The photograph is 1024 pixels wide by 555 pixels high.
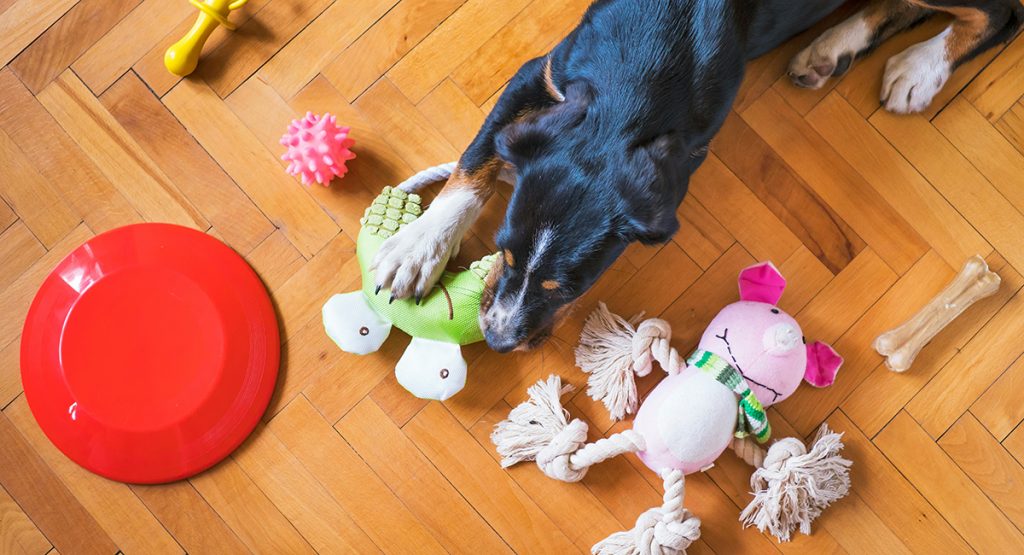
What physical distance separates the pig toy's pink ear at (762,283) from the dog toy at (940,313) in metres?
0.31

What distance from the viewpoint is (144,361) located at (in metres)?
1.94

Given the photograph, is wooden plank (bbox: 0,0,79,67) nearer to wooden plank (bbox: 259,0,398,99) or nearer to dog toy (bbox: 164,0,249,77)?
dog toy (bbox: 164,0,249,77)

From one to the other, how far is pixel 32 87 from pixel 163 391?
859 millimetres

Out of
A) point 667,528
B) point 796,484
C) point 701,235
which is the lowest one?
point 667,528

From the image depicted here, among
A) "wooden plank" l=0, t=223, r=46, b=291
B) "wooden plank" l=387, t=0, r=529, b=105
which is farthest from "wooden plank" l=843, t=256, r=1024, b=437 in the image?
"wooden plank" l=0, t=223, r=46, b=291

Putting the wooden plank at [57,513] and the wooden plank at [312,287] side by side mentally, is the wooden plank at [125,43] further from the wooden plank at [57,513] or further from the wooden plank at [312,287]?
the wooden plank at [57,513]

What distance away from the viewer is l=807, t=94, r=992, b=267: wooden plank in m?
2.07

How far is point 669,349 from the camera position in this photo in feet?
6.29

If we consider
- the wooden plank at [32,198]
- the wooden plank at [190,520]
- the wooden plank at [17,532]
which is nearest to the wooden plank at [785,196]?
the wooden plank at [190,520]

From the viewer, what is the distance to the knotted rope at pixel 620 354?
1.92 m

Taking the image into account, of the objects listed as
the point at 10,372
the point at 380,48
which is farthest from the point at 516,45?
the point at 10,372

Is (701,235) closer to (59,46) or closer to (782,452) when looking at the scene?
(782,452)

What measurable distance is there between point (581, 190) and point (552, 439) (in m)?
0.68

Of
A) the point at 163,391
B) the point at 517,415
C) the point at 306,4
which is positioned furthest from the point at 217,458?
the point at 306,4
